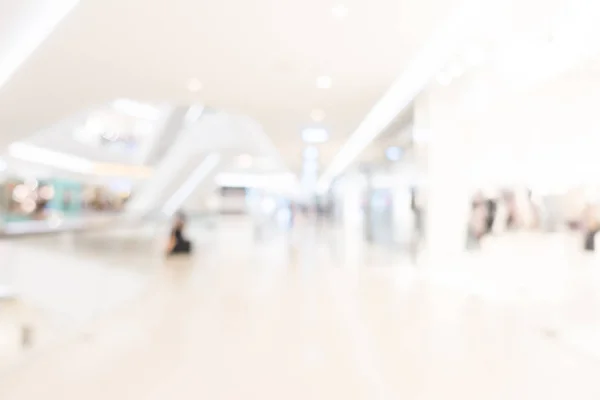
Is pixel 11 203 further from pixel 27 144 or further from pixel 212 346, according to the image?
pixel 212 346

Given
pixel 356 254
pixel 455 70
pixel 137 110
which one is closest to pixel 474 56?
pixel 455 70

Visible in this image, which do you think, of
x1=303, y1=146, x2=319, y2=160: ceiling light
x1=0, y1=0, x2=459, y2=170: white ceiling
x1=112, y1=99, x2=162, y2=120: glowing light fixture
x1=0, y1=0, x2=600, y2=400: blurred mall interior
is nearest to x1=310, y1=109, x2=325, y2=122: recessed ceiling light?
x1=0, y1=0, x2=600, y2=400: blurred mall interior

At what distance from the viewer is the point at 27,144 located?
21.1 m

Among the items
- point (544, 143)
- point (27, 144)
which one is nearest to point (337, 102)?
point (544, 143)

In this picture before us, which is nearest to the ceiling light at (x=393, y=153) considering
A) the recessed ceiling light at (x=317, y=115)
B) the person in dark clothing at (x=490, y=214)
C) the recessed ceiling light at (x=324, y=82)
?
the recessed ceiling light at (x=317, y=115)

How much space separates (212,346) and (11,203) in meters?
15.1

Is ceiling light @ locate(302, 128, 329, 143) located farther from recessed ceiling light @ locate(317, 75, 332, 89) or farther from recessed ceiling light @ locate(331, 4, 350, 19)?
recessed ceiling light @ locate(331, 4, 350, 19)

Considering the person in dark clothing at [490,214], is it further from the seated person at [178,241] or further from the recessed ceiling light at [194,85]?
the seated person at [178,241]

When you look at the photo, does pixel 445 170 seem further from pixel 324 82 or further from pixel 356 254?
pixel 356 254

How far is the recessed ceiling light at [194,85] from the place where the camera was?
8.28m

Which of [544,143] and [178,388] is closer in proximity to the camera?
[178,388]

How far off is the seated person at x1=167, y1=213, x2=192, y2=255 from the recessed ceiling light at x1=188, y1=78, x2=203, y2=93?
3.71 meters

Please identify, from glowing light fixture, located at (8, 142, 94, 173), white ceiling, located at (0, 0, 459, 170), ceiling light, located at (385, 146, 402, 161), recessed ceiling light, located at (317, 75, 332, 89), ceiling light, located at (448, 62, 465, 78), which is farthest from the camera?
glowing light fixture, located at (8, 142, 94, 173)

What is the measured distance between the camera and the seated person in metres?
11.5
